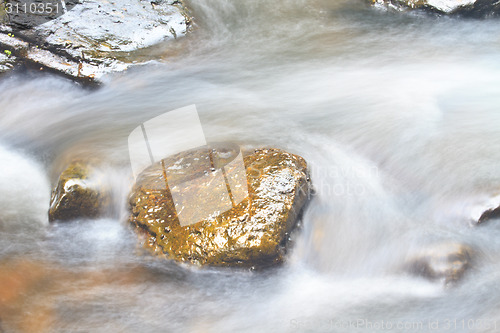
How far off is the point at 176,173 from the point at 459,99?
15.2 feet

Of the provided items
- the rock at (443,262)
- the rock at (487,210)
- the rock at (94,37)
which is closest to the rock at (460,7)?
the rock at (94,37)

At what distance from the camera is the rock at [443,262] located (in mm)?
4023

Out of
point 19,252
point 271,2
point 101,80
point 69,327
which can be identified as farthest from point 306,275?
point 271,2

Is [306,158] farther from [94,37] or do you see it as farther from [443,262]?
[94,37]

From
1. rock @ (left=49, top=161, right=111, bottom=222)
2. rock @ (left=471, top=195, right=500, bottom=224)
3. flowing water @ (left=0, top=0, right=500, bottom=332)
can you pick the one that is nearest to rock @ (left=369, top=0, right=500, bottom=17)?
flowing water @ (left=0, top=0, right=500, bottom=332)

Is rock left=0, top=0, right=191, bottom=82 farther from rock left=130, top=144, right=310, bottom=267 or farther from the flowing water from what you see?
rock left=130, top=144, right=310, bottom=267

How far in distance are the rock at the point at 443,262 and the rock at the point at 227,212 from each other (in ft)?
4.35

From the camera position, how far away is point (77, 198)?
4.61 metres

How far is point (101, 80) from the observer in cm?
676

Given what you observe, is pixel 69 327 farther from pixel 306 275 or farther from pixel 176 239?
pixel 306 275

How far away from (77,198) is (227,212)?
178 centimetres

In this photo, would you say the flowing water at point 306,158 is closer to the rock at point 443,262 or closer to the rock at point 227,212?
the rock at point 443,262

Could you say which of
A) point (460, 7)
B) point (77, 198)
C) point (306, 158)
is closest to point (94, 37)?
point (77, 198)

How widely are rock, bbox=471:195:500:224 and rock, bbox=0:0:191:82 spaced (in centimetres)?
553
